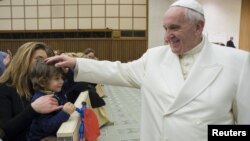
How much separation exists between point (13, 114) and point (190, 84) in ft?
4.33

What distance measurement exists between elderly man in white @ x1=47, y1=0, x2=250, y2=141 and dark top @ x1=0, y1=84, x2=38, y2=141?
0.43 m

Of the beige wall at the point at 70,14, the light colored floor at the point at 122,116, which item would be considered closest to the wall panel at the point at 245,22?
the beige wall at the point at 70,14

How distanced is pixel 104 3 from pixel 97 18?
0.92 m

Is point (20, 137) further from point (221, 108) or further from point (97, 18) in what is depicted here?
point (97, 18)

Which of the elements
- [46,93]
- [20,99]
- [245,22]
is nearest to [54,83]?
[46,93]

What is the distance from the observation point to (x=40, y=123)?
250 centimetres

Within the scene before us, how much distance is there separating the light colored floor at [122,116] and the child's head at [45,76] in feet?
11.4

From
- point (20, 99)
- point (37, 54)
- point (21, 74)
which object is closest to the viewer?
point (20, 99)

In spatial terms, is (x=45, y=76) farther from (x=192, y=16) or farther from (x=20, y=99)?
(x=192, y=16)

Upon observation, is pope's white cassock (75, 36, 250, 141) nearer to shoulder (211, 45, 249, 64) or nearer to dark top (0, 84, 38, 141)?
shoulder (211, 45, 249, 64)

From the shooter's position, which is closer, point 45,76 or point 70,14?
point 45,76

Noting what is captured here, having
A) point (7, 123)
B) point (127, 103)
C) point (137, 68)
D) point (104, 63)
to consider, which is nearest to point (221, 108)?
point (137, 68)

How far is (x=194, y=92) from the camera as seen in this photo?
7.22 feet

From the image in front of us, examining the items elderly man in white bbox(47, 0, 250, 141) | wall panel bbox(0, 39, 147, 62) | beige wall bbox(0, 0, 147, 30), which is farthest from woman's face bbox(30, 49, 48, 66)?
wall panel bbox(0, 39, 147, 62)
